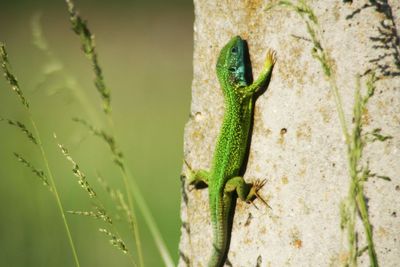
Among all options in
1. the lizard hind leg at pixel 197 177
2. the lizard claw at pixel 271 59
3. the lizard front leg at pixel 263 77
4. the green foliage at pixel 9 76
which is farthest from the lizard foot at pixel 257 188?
the green foliage at pixel 9 76

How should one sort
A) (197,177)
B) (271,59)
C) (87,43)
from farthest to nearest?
(197,177) < (271,59) < (87,43)

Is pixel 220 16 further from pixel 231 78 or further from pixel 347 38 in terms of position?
pixel 347 38

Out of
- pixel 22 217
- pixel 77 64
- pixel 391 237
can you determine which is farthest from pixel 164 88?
Answer: pixel 391 237

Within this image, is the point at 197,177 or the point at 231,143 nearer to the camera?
the point at 231,143

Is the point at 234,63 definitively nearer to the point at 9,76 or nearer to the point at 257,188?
the point at 257,188

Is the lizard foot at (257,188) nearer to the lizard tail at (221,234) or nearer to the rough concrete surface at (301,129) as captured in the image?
the rough concrete surface at (301,129)

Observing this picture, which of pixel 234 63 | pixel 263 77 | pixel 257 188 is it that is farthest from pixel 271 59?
pixel 257 188
